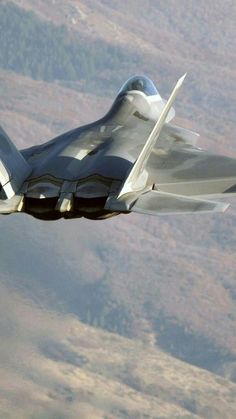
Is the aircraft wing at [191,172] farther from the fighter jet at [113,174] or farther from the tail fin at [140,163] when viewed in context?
the tail fin at [140,163]

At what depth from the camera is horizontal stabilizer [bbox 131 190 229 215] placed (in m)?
48.8

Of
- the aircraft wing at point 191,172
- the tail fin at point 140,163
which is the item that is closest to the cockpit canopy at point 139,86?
the aircraft wing at point 191,172

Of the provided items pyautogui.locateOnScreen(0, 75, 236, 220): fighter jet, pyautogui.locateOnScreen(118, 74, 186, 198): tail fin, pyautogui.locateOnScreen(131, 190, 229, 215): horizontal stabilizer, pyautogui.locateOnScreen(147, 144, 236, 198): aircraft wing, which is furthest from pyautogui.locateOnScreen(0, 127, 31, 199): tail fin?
pyautogui.locateOnScreen(147, 144, 236, 198): aircraft wing

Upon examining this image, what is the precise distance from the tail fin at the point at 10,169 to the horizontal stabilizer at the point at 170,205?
4.49 m

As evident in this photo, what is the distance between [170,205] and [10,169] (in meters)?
6.20

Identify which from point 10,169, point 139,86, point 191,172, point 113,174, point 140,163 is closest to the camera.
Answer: point 140,163

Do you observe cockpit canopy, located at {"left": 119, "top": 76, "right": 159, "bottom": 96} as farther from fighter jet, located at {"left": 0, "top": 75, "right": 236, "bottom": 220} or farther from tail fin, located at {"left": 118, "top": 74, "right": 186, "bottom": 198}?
tail fin, located at {"left": 118, "top": 74, "right": 186, "bottom": 198}

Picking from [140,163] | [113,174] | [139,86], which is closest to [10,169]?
[113,174]

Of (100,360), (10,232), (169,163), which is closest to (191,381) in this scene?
(100,360)

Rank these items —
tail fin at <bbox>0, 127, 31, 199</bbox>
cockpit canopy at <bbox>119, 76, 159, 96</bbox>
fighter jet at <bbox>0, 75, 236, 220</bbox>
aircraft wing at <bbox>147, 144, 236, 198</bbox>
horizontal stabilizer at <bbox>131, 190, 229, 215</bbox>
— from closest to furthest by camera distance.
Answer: horizontal stabilizer at <bbox>131, 190, 229, 215</bbox> → fighter jet at <bbox>0, 75, 236, 220</bbox> → tail fin at <bbox>0, 127, 31, 199</bbox> → aircraft wing at <bbox>147, 144, 236, 198</bbox> → cockpit canopy at <bbox>119, 76, 159, 96</bbox>

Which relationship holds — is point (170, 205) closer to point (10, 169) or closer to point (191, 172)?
point (10, 169)

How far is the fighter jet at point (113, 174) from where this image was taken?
51.1 meters

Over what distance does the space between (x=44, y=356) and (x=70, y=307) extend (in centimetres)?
2506

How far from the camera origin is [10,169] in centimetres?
5278
